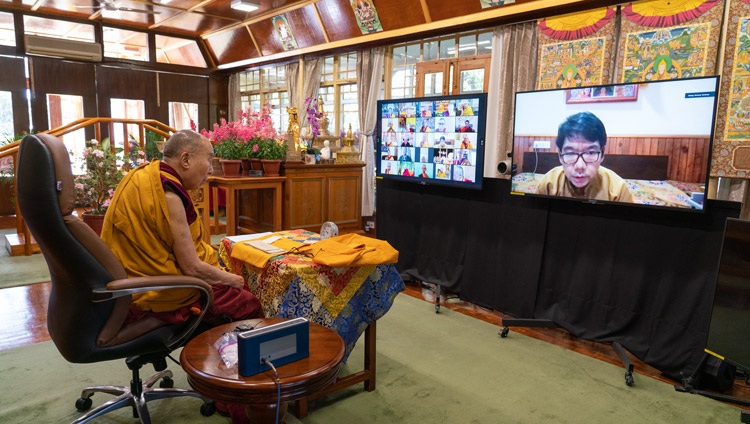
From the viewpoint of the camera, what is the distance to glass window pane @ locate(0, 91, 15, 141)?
25.6 ft

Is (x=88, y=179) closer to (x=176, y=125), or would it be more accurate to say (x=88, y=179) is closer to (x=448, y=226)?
(x=448, y=226)

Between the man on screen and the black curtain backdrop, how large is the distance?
14 cm

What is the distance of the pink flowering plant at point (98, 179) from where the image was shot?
4.00 m

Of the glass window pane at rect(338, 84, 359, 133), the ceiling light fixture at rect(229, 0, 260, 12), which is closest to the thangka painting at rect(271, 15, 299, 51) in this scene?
the ceiling light fixture at rect(229, 0, 260, 12)

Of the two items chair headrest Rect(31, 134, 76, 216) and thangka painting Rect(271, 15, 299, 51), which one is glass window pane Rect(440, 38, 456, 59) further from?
chair headrest Rect(31, 134, 76, 216)

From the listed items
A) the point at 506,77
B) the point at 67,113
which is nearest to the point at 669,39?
the point at 506,77

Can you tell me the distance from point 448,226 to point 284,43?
5.10m

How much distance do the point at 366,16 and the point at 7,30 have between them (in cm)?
605

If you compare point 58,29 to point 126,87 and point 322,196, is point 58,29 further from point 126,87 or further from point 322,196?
point 322,196

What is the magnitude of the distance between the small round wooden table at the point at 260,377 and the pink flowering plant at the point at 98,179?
2948mm

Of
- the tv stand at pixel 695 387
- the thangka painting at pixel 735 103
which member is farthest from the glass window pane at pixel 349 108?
the tv stand at pixel 695 387

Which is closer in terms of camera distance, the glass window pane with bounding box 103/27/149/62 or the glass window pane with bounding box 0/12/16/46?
the glass window pane with bounding box 0/12/16/46

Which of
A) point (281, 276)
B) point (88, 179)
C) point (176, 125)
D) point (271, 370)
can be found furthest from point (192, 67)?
point (271, 370)

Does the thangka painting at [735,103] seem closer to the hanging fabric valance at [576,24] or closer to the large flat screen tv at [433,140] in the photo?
the hanging fabric valance at [576,24]
